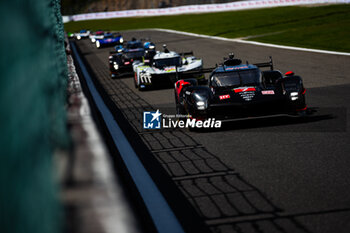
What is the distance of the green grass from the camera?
2905 centimetres

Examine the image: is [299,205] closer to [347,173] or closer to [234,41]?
[347,173]

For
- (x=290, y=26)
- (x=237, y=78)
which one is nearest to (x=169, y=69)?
(x=237, y=78)

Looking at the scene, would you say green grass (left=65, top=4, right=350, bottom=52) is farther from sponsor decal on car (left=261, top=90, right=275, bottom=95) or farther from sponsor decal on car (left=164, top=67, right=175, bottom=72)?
sponsor decal on car (left=261, top=90, right=275, bottom=95)

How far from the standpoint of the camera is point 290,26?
37344 millimetres

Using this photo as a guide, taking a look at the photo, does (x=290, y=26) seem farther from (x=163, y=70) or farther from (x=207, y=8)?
(x=207, y=8)

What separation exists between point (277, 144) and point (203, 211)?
329cm

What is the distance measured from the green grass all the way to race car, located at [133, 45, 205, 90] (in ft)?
32.9

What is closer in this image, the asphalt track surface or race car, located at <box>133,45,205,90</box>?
the asphalt track surface

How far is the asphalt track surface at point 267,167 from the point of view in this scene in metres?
4.80

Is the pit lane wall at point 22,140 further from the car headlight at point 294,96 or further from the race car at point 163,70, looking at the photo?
the race car at point 163,70

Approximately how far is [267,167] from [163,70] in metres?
10.7

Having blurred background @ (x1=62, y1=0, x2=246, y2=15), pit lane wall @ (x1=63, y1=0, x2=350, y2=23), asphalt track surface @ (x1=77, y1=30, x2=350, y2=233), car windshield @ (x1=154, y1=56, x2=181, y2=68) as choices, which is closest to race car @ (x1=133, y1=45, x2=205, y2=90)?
car windshield @ (x1=154, y1=56, x2=181, y2=68)

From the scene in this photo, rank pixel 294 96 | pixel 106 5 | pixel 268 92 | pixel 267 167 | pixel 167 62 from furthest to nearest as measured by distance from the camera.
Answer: pixel 106 5 → pixel 167 62 → pixel 268 92 → pixel 294 96 → pixel 267 167

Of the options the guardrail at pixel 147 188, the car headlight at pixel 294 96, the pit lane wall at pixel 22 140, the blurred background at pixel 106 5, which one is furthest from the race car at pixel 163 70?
the blurred background at pixel 106 5
